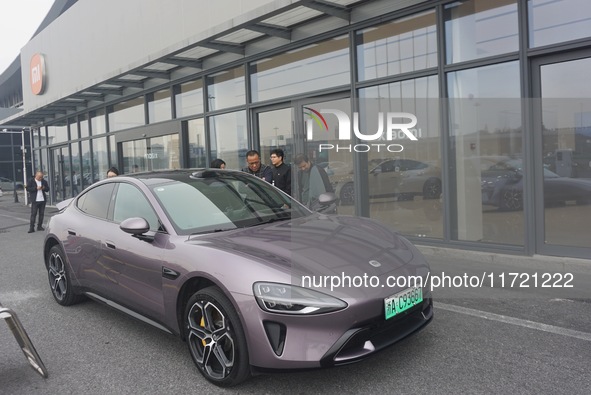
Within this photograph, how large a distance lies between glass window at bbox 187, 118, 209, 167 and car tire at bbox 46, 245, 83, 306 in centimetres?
687

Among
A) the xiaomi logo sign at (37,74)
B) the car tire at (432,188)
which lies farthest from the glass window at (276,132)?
the xiaomi logo sign at (37,74)

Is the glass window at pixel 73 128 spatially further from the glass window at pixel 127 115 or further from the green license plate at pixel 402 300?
the green license plate at pixel 402 300

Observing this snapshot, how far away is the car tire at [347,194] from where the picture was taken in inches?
340

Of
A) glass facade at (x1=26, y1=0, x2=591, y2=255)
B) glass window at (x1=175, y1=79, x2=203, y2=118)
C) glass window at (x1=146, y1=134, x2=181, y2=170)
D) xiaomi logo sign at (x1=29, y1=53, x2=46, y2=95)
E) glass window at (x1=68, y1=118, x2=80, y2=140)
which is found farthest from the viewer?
xiaomi logo sign at (x1=29, y1=53, x2=46, y2=95)

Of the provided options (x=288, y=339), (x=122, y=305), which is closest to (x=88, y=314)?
(x=122, y=305)

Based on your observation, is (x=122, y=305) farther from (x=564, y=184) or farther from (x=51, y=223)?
(x=564, y=184)

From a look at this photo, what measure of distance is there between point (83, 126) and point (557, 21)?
1626 cm

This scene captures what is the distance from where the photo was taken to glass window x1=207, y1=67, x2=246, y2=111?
10.9 m

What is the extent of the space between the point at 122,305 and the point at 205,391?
1405 millimetres

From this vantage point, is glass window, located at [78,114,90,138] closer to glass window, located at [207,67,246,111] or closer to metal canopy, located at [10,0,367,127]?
metal canopy, located at [10,0,367,127]

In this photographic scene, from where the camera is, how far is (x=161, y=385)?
330cm

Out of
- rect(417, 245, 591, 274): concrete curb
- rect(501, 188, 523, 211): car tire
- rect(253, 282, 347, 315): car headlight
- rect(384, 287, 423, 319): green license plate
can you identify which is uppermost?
rect(501, 188, 523, 211): car tire

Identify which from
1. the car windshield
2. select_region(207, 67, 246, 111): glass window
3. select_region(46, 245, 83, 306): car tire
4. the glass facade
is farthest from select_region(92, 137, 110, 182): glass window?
the car windshield

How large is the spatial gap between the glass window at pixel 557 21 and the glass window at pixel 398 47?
1.42m
